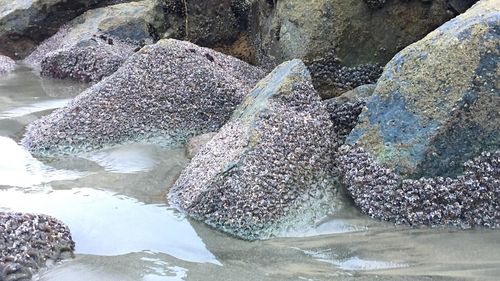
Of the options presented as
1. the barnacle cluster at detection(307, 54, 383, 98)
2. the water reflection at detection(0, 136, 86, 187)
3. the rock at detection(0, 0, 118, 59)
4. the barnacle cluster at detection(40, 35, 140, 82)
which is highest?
the rock at detection(0, 0, 118, 59)

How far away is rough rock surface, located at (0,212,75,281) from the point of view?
2969mm

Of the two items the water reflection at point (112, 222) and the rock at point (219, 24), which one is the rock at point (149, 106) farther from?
the rock at point (219, 24)

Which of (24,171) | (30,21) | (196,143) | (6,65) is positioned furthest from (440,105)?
(30,21)

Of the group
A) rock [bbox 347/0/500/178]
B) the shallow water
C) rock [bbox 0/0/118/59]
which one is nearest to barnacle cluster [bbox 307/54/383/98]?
rock [bbox 347/0/500/178]

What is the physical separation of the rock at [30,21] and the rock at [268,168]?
278 inches

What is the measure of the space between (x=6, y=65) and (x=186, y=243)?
7.01m

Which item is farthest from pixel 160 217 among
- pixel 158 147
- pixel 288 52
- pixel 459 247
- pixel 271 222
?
pixel 288 52

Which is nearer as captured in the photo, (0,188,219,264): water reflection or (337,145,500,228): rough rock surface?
(0,188,219,264): water reflection

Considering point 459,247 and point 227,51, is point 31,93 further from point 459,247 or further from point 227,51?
point 459,247

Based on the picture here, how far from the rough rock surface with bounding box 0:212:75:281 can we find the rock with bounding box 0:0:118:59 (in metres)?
7.86

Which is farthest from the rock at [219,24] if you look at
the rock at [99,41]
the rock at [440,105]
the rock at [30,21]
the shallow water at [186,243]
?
the rock at [440,105]

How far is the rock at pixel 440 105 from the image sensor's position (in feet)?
12.4

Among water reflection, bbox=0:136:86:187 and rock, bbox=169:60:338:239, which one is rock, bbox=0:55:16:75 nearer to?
water reflection, bbox=0:136:86:187

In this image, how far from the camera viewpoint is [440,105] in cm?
385
